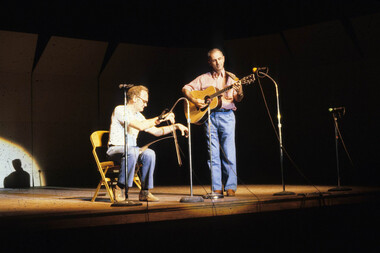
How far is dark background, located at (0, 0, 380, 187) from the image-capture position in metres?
6.90

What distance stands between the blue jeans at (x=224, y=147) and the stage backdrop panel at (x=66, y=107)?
12.1ft

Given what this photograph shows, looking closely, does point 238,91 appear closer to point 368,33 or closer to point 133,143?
point 133,143

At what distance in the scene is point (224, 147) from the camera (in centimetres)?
446

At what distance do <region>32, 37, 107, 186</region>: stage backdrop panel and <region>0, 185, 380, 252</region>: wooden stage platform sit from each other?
363 cm

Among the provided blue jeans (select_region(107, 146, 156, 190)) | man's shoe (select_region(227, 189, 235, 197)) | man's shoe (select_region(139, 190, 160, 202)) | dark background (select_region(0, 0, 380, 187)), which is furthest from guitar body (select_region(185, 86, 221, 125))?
dark background (select_region(0, 0, 380, 187))

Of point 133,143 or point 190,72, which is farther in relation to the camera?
→ point 190,72

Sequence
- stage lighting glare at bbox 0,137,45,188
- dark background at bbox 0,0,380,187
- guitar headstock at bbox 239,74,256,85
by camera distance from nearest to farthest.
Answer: guitar headstock at bbox 239,74,256,85 < dark background at bbox 0,0,380,187 < stage lighting glare at bbox 0,137,45,188

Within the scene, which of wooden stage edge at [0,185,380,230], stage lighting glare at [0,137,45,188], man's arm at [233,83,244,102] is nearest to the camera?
wooden stage edge at [0,185,380,230]

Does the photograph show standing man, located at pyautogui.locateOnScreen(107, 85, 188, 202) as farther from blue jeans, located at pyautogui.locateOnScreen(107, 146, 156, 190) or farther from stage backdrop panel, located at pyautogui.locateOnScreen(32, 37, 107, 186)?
stage backdrop panel, located at pyautogui.locateOnScreen(32, 37, 107, 186)

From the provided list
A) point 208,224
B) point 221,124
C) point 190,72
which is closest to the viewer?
point 208,224

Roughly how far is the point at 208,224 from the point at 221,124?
3.65 feet

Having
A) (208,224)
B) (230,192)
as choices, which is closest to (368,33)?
(230,192)

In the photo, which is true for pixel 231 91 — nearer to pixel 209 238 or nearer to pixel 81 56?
pixel 209 238

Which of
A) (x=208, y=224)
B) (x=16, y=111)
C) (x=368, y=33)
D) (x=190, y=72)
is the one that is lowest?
(x=208, y=224)
